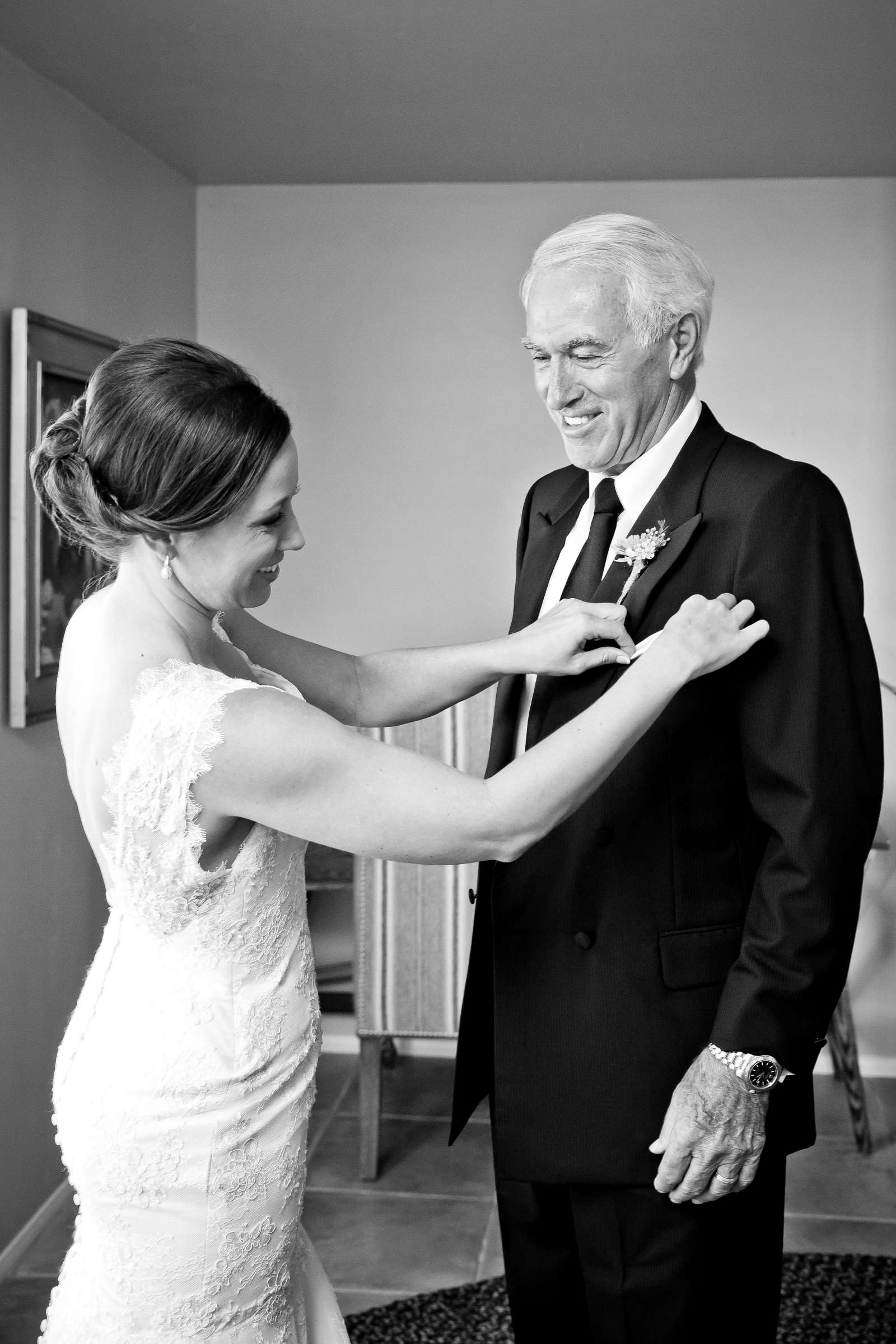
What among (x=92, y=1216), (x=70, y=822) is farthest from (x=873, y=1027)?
(x=92, y=1216)

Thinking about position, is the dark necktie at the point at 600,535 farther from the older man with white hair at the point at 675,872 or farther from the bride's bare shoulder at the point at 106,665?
the bride's bare shoulder at the point at 106,665

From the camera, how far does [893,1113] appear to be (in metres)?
4.22

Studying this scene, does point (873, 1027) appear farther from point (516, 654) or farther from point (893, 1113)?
point (516, 654)

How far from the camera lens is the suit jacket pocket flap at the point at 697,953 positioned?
1751 mm

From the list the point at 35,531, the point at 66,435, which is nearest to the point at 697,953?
the point at 66,435

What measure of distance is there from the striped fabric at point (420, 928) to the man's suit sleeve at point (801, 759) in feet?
6.88

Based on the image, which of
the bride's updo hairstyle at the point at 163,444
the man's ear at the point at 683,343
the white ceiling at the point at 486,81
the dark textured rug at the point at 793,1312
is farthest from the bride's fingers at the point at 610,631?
the dark textured rug at the point at 793,1312

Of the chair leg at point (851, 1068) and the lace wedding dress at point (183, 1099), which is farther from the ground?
the lace wedding dress at point (183, 1099)

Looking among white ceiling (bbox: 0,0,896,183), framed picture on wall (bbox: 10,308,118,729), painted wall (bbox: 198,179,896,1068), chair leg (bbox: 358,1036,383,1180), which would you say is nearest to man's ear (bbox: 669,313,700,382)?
white ceiling (bbox: 0,0,896,183)

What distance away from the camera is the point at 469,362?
4.49 m

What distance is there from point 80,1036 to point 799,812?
0.97 metres

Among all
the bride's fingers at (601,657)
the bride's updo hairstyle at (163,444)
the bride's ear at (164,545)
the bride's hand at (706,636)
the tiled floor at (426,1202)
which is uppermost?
the bride's updo hairstyle at (163,444)

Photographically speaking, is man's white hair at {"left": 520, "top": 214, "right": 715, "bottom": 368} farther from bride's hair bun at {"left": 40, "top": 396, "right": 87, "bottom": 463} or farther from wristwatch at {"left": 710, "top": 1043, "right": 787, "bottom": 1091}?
wristwatch at {"left": 710, "top": 1043, "right": 787, "bottom": 1091}

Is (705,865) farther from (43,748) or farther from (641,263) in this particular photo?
(43,748)
